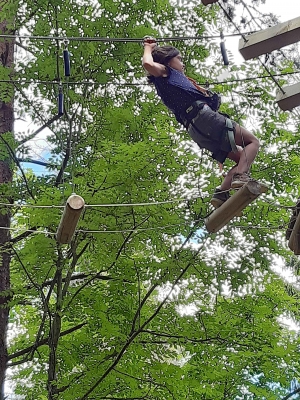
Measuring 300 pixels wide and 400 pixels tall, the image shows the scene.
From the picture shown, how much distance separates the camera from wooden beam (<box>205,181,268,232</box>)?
126 inches

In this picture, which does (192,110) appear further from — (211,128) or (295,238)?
(295,238)

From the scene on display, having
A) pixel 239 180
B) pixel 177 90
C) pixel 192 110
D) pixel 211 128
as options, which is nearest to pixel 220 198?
pixel 239 180

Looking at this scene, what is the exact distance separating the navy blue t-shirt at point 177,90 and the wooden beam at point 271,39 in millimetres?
429

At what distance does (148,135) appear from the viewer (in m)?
5.26

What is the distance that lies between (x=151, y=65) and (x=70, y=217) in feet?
3.77

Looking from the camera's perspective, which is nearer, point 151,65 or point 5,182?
point 151,65

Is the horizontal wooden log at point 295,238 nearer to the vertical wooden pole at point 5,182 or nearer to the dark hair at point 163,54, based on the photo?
the dark hair at point 163,54

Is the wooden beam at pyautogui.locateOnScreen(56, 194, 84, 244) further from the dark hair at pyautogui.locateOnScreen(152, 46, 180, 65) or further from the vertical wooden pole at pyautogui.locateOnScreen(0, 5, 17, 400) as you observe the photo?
the vertical wooden pole at pyautogui.locateOnScreen(0, 5, 17, 400)

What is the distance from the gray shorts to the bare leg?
75 mm

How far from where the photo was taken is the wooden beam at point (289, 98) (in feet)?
12.0

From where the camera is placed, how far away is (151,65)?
11.4ft

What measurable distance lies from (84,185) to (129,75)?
1593 mm

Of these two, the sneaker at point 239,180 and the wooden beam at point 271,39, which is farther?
the sneaker at point 239,180

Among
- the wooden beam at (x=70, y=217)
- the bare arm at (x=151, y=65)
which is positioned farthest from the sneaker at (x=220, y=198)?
the wooden beam at (x=70, y=217)
